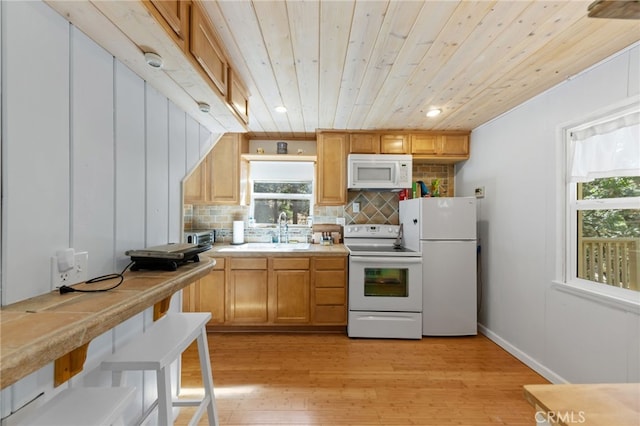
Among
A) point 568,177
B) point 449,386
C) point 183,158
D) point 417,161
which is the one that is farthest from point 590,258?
Answer: point 183,158

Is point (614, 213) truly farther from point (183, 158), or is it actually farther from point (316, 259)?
point (183, 158)

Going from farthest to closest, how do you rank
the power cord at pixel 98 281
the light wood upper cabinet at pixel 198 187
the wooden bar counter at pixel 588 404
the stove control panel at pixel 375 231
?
the stove control panel at pixel 375 231
the light wood upper cabinet at pixel 198 187
the power cord at pixel 98 281
the wooden bar counter at pixel 588 404

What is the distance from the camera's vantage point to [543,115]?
7.13ft

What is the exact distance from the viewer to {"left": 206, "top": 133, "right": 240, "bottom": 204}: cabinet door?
3.16 m

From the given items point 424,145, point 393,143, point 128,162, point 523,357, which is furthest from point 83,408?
point 424,145

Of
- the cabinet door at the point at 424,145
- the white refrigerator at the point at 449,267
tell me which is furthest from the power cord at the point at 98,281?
the cabinet door at the point at 424,145

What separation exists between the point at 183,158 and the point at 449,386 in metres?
2.58

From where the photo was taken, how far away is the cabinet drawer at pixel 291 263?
114 inches

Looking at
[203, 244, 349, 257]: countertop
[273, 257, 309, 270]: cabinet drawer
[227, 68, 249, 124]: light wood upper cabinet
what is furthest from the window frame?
[227, 68, 249, 124]: light wood upper cabinet

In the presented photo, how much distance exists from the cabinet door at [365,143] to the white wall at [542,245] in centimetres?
118

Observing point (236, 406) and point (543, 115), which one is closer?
point (236, 406)

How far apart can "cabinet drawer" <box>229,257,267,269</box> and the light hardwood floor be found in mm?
752

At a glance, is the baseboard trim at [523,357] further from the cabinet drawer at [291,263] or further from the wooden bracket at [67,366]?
the wooden bracket at [67,366]

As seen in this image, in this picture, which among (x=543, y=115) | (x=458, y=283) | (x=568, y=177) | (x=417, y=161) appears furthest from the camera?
(x=417, y=161)
